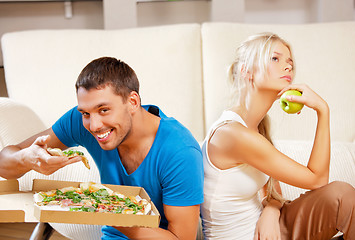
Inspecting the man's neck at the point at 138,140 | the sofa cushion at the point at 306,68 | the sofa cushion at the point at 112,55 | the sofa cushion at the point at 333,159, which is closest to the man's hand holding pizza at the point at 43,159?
the man's neck at the point at 138,140

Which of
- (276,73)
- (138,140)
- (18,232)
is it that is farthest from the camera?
(18,232)

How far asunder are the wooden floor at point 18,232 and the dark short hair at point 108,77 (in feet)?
4.97

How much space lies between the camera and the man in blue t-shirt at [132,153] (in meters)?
1.22

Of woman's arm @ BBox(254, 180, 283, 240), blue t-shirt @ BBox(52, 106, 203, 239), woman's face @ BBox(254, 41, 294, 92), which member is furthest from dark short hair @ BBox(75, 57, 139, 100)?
woman's arm @ BBox(254, 180, 283, 240)

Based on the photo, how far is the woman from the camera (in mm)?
1358

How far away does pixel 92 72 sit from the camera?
1.25 metres

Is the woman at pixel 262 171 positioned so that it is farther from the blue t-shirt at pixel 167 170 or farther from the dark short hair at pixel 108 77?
the dark short hair at pixel 108 77

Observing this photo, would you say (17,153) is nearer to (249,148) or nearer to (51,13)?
(249,148)

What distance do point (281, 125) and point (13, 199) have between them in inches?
55.9

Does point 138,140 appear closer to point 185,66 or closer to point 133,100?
point 133,100

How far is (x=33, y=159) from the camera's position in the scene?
48.0 inches

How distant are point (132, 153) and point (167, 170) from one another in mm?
134

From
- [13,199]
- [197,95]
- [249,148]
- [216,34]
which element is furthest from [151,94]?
[13,199]

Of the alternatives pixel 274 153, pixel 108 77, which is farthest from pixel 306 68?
pixel 108 77
